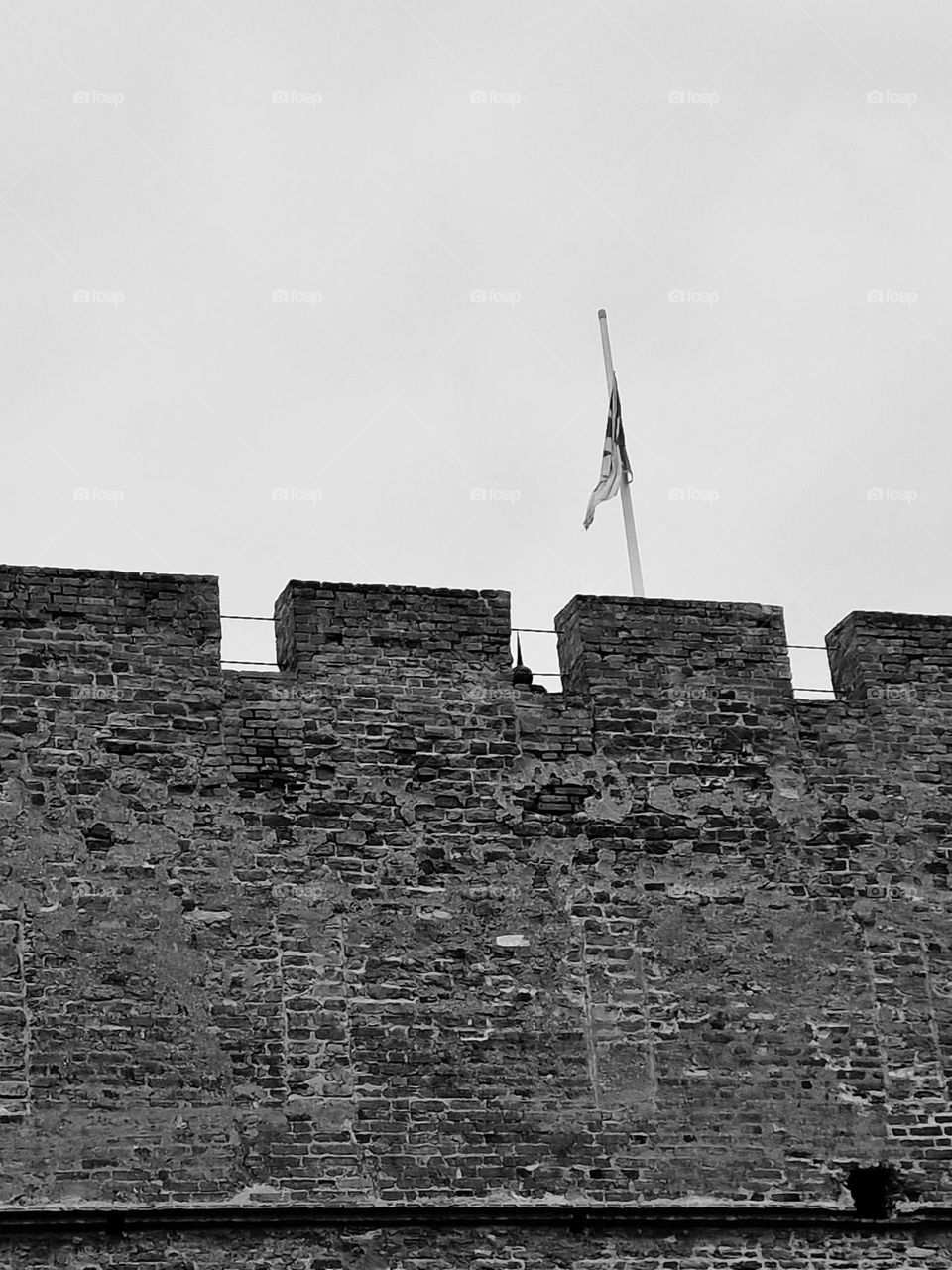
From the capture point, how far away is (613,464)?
60.9 feet

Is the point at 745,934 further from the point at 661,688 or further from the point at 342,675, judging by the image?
the point at 342,675

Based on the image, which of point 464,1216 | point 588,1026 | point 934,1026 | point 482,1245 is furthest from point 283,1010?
point 934,1026

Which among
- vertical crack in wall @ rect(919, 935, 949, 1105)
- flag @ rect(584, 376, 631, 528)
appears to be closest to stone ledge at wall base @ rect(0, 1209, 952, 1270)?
vertical crack in wall @ rect(919, 935, 949, 1105)

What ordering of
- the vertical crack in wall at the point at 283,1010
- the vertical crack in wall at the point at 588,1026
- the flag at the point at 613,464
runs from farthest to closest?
the flag at the point at 613,464
the vertical crack in wall at the point at 588,1026
the vertical crack in wall at the point at 283,1010

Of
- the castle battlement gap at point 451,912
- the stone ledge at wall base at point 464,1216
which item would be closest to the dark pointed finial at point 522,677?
the castle battlement gap at point 451,912

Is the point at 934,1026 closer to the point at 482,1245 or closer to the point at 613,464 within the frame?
the point at 482,1245

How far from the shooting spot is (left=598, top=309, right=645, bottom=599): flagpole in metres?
17.7

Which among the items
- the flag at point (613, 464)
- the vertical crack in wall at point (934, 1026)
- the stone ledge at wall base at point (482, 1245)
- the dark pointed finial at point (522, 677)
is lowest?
the stone ledge at wall base at point (482, 1245)

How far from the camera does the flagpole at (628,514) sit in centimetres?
1773

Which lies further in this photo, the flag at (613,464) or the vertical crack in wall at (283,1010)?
the flag at (613,464)

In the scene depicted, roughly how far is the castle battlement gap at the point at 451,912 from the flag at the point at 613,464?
1.86m

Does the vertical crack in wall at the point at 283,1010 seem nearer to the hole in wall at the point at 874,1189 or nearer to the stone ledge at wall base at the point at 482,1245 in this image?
the stone ledge at wall base at the point at 482,1245

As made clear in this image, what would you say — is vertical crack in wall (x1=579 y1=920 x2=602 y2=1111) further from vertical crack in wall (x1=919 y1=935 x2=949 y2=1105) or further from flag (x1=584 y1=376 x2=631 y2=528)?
flag (x1=584 y1=376 x2=631 y2=528)

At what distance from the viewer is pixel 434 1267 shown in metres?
14.5
